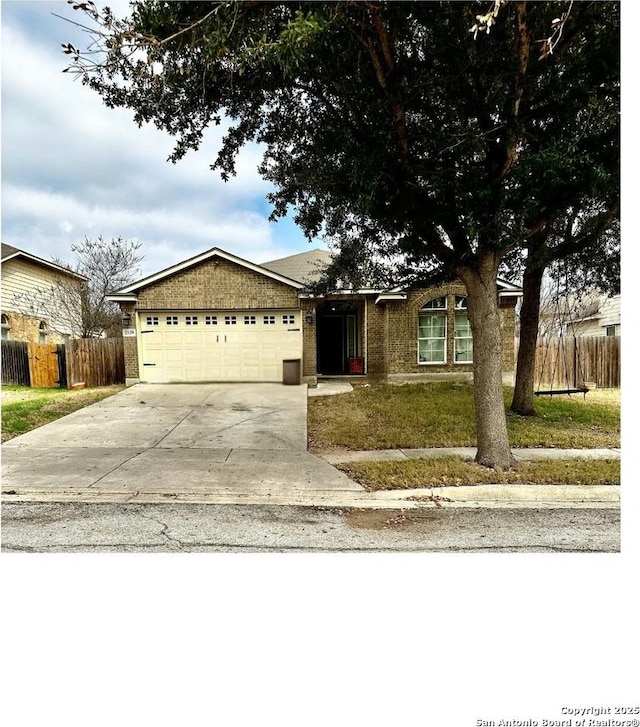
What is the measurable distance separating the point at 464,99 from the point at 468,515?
514 centimetres

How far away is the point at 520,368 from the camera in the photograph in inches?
410

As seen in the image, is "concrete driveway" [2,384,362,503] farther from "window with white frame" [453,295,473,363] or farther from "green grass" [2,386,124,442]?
"window with white frame" [453,295,473,363]

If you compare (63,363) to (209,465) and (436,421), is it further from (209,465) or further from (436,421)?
(436,421)

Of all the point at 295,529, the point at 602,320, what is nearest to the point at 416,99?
the point at 295,529

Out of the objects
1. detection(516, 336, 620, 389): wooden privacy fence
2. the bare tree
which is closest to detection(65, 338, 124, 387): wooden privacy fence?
the bare tree

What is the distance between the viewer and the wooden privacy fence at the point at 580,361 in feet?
53.2

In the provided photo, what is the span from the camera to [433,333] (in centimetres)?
1583

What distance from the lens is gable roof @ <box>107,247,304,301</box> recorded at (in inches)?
571

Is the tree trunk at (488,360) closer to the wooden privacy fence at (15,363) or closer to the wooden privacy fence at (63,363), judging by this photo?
the wooden privacy fence at (63,363)

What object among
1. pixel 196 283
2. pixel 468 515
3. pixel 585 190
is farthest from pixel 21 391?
pixel 585 190

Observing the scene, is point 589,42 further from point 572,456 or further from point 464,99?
point 572,456

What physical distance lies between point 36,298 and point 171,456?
57.3 feet

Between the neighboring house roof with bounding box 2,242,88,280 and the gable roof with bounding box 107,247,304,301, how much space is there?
6.89 metres

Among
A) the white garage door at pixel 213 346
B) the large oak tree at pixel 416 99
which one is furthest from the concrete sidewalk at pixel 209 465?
the white garage door at pixel 213 346
